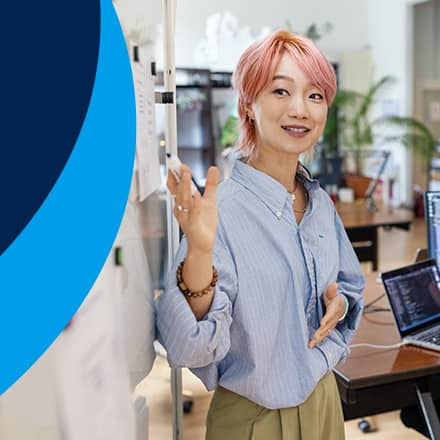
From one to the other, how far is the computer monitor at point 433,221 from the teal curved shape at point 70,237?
66.5 inches

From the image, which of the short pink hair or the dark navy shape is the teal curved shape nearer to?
the dark navy shape

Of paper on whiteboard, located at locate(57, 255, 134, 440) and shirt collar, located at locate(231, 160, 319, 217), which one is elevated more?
shirt collar, located at locate(231, 160, 319, 217)

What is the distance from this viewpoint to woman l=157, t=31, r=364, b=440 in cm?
114

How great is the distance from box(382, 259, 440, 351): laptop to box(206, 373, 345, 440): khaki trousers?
707mm

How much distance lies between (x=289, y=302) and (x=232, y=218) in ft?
0.64

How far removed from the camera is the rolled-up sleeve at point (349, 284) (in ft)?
4.58

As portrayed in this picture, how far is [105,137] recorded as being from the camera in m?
0.75

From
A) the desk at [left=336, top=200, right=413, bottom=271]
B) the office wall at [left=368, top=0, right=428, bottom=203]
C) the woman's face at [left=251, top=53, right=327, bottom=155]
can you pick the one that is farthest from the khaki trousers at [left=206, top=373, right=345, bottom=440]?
the office wall at [left=368, top=0, right=428, bottom=203]

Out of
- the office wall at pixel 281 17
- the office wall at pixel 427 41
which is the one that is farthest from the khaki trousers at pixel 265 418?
the office wall at pixel 427 41

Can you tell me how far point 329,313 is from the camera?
1.25m

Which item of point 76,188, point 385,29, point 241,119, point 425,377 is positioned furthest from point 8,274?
point 385,29

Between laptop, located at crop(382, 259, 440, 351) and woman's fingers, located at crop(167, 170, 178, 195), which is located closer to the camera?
woman's fingers, located at crop(167, 170, 178, 195)

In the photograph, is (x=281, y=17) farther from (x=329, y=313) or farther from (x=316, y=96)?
(x=329, y=313)

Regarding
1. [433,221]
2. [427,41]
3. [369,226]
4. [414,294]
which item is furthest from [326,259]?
[427,41]
